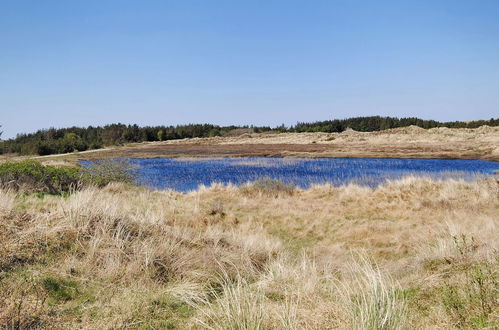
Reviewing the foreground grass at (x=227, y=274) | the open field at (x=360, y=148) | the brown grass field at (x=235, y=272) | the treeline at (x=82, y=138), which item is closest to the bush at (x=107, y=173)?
the brown grass field at (x=235, y=272)

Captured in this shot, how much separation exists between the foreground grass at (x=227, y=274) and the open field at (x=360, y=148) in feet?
121

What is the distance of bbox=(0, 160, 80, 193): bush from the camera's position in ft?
47.5

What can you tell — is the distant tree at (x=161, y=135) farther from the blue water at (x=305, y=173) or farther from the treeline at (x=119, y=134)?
the blue water at (x=305, y=173)

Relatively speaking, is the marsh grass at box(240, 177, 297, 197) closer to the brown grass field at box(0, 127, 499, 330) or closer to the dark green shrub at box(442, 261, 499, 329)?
the brown grass field at box(0, 127, 499, 330)

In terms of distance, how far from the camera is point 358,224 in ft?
47.4

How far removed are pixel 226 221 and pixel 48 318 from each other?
33.2 ft

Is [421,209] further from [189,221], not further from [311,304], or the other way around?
[311,304]

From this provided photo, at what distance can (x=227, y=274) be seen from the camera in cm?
738

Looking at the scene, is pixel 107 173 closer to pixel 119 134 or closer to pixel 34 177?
pixel 34 177

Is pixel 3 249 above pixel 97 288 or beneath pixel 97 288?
above

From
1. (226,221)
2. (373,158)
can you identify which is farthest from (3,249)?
(373,158)

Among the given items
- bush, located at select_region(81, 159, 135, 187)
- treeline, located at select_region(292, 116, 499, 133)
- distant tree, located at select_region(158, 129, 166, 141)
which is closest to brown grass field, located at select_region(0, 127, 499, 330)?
bush, located at select_region(81, 159, 135, 187)

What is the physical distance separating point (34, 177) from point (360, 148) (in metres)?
50.4

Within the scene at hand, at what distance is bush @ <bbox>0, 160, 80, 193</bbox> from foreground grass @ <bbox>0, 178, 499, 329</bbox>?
457 centimetres
